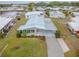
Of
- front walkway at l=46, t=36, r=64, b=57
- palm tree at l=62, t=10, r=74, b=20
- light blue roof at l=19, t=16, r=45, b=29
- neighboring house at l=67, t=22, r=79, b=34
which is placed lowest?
front walkway at l=46, t=36, r=64, b=57

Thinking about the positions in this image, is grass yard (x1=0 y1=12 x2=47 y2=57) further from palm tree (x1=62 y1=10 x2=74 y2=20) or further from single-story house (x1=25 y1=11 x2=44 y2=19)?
palm tree (x1=62 y1=10 x2=74 y2=20)

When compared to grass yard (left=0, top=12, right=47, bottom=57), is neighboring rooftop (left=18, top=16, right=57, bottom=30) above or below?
above

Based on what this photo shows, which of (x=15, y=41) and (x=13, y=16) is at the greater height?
(x=13, y=16)

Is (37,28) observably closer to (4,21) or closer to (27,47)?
(27,47)

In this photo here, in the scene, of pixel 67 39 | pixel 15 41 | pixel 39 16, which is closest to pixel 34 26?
pixel 39 16

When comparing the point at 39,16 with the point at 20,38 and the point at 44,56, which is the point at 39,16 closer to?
the point at 20,38

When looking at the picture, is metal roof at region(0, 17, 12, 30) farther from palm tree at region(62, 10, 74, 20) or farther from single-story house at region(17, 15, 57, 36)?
palm tree at region(62, 10, 74, 20)

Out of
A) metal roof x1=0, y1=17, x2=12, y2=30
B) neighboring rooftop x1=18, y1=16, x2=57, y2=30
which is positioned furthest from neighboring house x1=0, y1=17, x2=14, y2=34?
neighboring rooftop x1=18, y1=16, x2=57, y2=30
